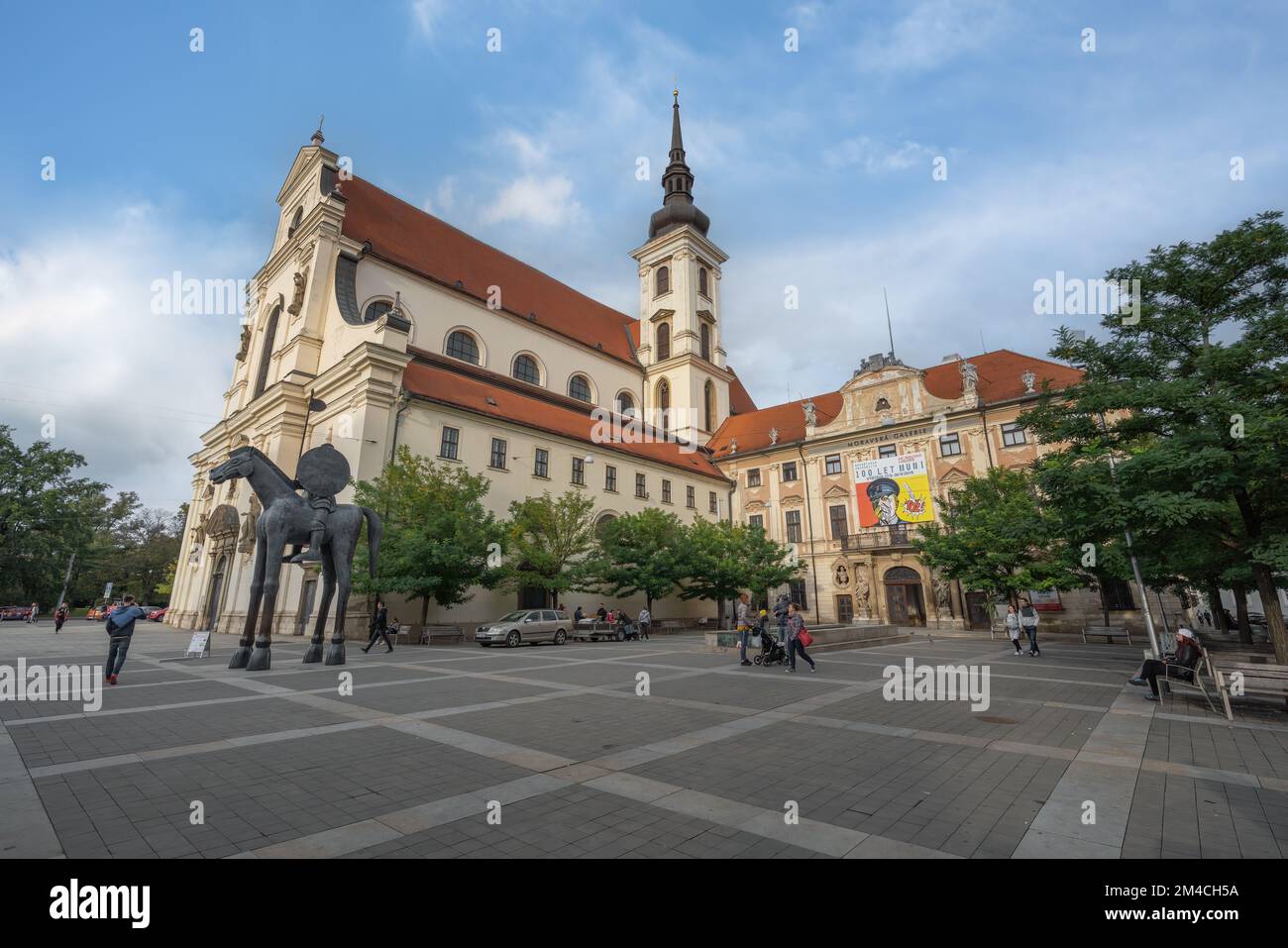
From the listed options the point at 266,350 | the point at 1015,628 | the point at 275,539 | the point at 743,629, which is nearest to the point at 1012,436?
the point at 1015,628

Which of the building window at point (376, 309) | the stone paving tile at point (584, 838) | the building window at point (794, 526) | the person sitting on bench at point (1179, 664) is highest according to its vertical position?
the building window at point (376, 309)

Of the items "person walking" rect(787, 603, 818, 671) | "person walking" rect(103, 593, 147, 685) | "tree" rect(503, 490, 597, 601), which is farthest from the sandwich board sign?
"person walking" rect(787, 603, 818, 671)

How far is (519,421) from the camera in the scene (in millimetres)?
29812

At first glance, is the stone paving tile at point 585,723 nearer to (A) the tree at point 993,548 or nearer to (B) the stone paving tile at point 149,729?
(B) the stone paving tile at point 149,729

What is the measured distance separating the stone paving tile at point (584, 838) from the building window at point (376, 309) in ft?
105

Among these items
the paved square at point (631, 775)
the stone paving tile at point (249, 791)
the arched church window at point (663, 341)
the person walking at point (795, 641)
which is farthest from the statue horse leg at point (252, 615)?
the arched church window at point (663, 341)

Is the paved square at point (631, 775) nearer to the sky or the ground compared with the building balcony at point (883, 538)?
nearer to the ground

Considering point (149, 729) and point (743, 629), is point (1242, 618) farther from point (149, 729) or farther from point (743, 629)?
point (149, 729)

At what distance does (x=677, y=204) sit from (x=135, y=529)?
75.9m

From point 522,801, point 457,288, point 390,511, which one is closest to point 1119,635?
point 522,801

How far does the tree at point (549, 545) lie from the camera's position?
84.1 feet

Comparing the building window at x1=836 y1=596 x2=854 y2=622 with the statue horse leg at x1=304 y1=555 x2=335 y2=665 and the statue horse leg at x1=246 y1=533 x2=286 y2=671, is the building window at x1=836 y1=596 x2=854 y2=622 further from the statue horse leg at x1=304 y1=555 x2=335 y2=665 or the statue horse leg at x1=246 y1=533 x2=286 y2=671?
the statue horse leg at x1=246 y1=533 x2=286 y2=671

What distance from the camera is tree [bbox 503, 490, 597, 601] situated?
2562cm

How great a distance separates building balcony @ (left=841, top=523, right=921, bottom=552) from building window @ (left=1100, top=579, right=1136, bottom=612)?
907 centimetres
